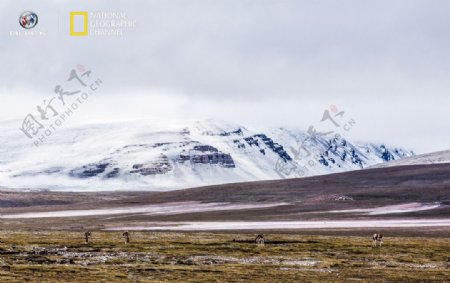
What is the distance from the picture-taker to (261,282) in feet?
151

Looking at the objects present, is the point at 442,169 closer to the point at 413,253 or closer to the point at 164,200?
the point at 164,200

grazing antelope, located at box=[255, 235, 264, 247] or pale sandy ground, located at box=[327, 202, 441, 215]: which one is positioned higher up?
pale sandy ground, located at box=[327, 202, 441, 215]

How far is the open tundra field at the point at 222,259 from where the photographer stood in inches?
1925

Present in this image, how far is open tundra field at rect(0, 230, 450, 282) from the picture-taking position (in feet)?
160

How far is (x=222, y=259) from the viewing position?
200ft

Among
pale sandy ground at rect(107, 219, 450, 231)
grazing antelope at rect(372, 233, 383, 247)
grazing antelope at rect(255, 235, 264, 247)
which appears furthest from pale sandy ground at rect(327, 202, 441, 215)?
grazing antelope at rect(255, 235, 264, 247)

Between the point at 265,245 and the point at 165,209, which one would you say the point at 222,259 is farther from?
the point at 165,209

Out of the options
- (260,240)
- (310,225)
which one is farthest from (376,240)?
(310,225)

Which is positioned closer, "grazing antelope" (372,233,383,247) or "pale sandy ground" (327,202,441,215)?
"grazing antelope" (372,233,383,247)

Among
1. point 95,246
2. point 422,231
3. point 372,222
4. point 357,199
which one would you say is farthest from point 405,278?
point 357,199

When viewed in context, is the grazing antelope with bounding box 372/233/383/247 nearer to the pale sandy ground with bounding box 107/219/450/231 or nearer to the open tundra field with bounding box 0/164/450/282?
the open tundra field with bounding box 0/164/450/282

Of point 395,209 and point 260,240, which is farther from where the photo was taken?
point 395,209

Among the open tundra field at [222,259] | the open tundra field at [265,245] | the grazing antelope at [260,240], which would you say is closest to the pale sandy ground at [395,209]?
the open tundra field at [265,245]

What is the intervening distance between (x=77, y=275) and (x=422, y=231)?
49768 mm
